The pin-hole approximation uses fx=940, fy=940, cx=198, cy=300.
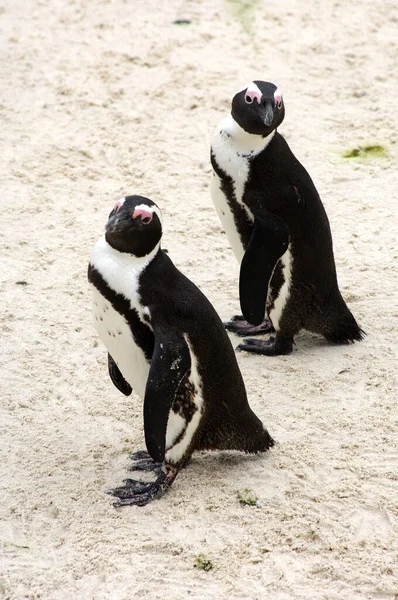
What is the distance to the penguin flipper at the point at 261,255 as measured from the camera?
13.9ft

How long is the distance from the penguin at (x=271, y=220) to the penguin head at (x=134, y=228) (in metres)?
0.94

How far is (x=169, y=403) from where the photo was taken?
329 cm

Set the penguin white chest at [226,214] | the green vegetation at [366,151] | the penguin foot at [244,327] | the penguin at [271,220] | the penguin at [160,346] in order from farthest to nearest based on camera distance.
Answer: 1. the green vegetation at [366,151]
2. the penguin foot at [244,327]
3. the penguin white chest at [226,214]
4. the penguin at [271,220]
5. the penguin at [160,346]

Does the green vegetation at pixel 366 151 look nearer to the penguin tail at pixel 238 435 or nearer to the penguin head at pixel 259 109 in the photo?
the penguin head at pixel 259 109

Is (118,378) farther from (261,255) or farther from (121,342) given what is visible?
(261,255)

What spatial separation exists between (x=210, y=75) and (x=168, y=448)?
4361mm

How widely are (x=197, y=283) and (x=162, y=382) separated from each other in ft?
6.34

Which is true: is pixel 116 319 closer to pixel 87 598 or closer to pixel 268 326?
pixel 87 598

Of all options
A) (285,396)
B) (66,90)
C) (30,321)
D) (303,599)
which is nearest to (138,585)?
(303,599)

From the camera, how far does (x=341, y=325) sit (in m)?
4.55

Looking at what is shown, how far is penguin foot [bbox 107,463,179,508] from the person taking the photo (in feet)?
11.5

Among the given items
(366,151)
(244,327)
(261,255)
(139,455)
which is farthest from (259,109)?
(366,151)

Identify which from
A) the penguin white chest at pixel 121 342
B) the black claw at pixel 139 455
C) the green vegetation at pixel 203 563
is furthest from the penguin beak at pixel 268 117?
the green vegetation at pixel 203 563

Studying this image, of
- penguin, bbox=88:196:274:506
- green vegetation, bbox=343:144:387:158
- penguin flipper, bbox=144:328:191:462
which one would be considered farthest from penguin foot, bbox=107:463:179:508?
green vegetation, bbox=343:144:387:158
